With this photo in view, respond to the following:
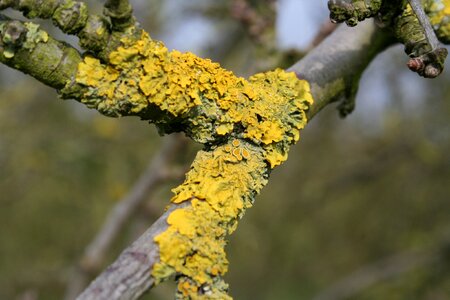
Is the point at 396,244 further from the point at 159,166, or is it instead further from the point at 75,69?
the point at 75,69

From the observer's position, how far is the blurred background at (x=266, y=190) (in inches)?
137

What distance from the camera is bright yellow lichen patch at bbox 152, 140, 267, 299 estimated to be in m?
0.93

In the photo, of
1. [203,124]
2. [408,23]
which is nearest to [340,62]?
[408,23]

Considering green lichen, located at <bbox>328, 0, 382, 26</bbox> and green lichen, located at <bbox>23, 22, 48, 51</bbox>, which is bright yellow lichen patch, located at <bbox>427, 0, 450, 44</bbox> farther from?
green lichen, located at <bbox>23, 22, 48, 51</bbox>

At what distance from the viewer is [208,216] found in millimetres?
997

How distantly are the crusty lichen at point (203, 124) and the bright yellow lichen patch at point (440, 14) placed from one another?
1.40 feet

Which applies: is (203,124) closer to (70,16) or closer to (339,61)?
(70,16)

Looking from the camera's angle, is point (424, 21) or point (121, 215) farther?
point (121, 215)

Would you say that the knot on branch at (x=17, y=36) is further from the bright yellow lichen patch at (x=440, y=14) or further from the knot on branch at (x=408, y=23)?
the bright yellow lichen patch at (x=440, y=14)

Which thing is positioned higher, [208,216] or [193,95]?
[193,95]

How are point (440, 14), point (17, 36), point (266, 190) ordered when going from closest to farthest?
point (17, 36) < point (440, 14) < point (266, 190)

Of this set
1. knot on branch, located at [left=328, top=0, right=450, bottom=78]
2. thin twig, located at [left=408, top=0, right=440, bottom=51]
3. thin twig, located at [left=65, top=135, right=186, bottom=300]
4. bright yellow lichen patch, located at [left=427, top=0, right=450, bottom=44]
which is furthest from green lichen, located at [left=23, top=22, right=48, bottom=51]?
thin twig, located at [left=65, top=135, right=186, bottom=300]

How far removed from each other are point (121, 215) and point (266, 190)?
432cm

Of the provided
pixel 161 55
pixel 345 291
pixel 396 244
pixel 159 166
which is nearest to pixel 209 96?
pixel 161 55
